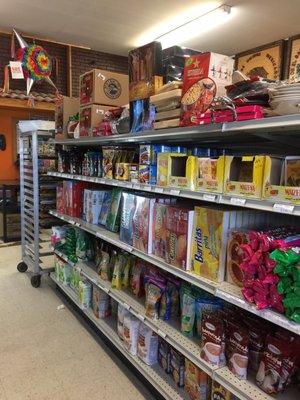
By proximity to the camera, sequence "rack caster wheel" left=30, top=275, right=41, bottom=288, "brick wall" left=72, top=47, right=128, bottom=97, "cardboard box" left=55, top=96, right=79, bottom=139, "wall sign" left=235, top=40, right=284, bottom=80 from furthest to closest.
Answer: "brick wall" left=72, top=47, right=128, bottom=97
"wall sign" left=235, top=40, right=284, bottom=80
"rack caster wheel" left=30, top=275, right=41, bottom=288
"cardboard box" left=55, top=96, right=79, bottom=139

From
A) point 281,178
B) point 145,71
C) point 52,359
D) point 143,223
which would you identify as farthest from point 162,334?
point 145,71

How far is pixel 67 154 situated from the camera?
11.1ft

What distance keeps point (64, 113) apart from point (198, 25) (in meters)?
3.64

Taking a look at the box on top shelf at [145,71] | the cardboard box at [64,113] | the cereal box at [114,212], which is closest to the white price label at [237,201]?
the box on top shelf at [145,71]

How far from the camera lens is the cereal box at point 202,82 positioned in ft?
→ 5.43

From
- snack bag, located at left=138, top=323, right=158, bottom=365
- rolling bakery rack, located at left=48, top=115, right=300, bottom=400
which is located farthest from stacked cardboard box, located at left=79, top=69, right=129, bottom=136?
snack bag, located at left=138, top=323, right=158, bottom=365

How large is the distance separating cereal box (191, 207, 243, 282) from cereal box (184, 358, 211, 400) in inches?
22.6

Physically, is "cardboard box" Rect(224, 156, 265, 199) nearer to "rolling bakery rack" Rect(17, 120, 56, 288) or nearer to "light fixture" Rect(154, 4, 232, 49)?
"rolling bakery rack" Rect(17, 120, 56, 288)

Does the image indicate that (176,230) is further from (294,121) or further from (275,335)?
(294,121)

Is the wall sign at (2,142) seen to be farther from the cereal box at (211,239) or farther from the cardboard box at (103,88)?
the cereal box at (211,239)

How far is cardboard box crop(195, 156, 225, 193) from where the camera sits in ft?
5.11

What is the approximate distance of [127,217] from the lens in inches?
94.7

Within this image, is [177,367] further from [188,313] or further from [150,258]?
[150,258]

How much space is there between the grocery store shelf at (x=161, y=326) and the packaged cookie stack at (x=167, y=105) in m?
1.19
